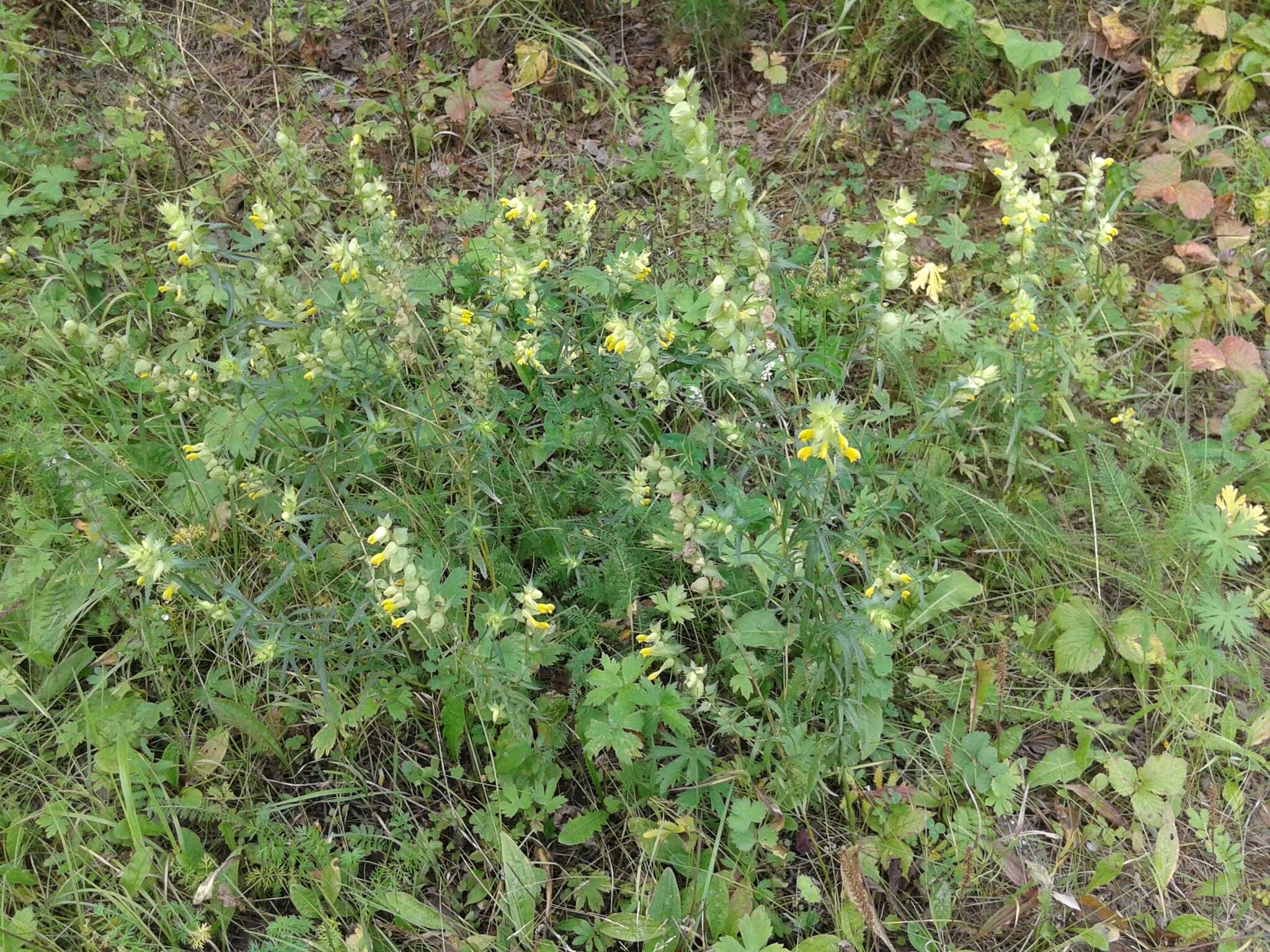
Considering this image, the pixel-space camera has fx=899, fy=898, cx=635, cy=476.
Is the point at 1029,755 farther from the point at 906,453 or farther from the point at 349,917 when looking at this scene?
the point at 349,917

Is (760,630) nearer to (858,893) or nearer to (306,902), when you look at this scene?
(858,893)

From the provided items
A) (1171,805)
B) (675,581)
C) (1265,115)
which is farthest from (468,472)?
(1265,115)

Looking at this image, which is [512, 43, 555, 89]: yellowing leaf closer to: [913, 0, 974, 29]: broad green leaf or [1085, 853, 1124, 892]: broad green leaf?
[913, 0, 974, 29]: broad green leaf

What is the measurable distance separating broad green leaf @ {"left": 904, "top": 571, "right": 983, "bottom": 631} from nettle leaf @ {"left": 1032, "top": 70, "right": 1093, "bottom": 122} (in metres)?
2.25

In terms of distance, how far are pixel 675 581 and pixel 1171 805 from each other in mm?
1461

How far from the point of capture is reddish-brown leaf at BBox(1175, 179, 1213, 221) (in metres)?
3.58

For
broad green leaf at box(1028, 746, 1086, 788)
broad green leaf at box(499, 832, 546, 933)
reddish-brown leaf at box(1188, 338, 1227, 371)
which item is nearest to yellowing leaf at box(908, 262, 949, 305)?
reddish-brown leaf at box(1188, 338, 1227, 371)

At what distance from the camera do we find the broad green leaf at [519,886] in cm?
221

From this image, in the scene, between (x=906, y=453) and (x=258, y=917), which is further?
(x=906, y=453)

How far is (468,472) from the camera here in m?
2.32

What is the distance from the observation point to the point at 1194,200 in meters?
3.60

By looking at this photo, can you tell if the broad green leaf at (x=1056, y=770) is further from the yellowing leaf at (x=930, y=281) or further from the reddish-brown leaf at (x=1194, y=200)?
the reddish-brown leaf at (x=1194, y=200)

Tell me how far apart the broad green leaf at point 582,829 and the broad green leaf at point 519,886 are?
0.35 ft

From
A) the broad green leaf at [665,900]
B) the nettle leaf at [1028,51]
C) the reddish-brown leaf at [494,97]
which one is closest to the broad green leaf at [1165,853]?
the broad green leaf at [665,900]
